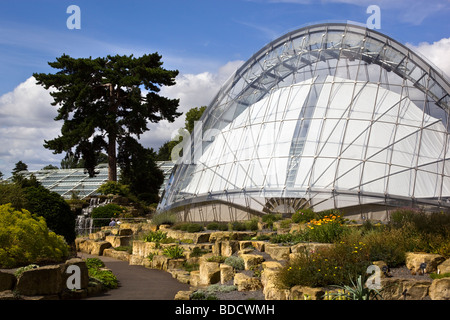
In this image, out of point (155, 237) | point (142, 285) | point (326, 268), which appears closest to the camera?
point (326, 268)

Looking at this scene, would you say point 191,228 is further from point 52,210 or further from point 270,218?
point 52,210

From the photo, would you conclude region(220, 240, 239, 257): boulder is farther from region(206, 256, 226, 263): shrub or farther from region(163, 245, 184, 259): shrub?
region(163, 245, 184, 259): shrub

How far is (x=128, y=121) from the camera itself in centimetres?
4294

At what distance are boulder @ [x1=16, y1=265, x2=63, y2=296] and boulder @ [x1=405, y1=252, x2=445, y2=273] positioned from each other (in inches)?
325

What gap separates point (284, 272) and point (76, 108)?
123 feet

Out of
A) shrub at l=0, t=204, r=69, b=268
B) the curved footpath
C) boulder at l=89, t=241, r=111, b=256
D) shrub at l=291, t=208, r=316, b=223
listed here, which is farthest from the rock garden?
boulder at l=89, t=241, r=111, b=256

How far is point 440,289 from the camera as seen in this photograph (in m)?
8.29

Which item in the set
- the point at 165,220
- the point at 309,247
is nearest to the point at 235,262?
the point at 309,247

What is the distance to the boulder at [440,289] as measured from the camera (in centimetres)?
820

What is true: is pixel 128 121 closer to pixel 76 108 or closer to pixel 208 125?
pixel 76 108

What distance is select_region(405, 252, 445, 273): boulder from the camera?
965 cm

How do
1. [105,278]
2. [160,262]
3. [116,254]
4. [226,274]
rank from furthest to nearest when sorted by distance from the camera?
[116,254] → [160,262] → [105,278] → [226,274]

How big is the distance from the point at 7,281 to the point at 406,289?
8694 mm

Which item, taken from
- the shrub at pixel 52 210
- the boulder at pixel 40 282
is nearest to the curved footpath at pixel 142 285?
the boulder at pixel 40 282
